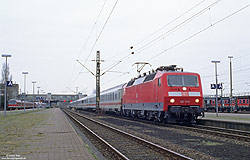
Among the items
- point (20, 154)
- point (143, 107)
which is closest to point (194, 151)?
point (20, 154)

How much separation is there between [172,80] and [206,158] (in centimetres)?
1108

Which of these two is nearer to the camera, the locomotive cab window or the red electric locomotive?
the red electric locomotive

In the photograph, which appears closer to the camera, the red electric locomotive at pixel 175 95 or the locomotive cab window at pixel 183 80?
the red electric locomotive at pixel 175 95

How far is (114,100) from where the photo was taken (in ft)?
126

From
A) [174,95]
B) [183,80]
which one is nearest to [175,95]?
[174,95]

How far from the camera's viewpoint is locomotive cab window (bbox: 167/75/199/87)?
1944 cm

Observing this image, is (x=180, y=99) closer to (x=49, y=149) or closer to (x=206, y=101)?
(x=49, y=149)

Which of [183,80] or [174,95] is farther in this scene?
[183,80]

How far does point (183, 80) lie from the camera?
1978 cm

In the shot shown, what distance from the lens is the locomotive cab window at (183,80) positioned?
19.4 m

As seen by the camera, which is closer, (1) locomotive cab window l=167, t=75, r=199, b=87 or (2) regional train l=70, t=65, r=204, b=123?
(2) regional train l=70, t=65, r=204, b=123

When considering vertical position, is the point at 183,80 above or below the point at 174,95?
above

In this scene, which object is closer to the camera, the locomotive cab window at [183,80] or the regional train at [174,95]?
the regional train at [174,95]

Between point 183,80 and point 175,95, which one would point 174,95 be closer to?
point 175,95
